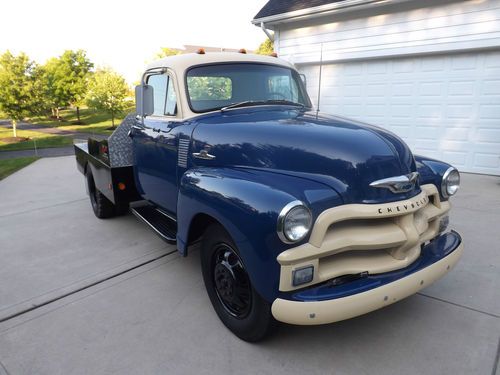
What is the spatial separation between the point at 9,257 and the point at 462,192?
21.8 feet

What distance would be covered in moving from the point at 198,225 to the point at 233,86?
4.61ft

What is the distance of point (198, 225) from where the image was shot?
9.40 feet

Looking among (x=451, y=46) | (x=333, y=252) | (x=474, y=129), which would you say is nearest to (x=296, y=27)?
(x=451, y=46)

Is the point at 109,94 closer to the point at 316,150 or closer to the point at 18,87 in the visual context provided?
the point at 18,87

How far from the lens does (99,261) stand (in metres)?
3.91

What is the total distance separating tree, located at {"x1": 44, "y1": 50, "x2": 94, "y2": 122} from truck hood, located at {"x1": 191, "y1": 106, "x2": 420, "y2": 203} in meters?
29.5

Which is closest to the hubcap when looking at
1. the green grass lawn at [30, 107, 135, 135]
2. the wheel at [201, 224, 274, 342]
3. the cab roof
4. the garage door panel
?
the wheel at [201, 224, 274, 342]

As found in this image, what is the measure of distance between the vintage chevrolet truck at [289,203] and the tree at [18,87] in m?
21.6

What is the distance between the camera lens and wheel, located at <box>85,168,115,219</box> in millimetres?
5164

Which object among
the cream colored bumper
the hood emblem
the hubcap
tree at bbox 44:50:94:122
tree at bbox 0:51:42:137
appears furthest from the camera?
tree at bbox 44:50:94:122

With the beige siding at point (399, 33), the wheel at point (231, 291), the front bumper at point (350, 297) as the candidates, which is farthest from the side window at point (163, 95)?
the beige siding at point (399, 33)

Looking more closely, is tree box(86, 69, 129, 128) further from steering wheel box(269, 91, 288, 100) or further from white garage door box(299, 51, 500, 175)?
steering wheel box(269, 91, 288, 100)

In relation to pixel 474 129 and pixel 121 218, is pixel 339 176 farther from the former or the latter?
pixel 474 129

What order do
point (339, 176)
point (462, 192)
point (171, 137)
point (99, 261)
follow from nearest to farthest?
point (339, 176)
point (171, 137)
point (99, 261)
point (462, 192)
